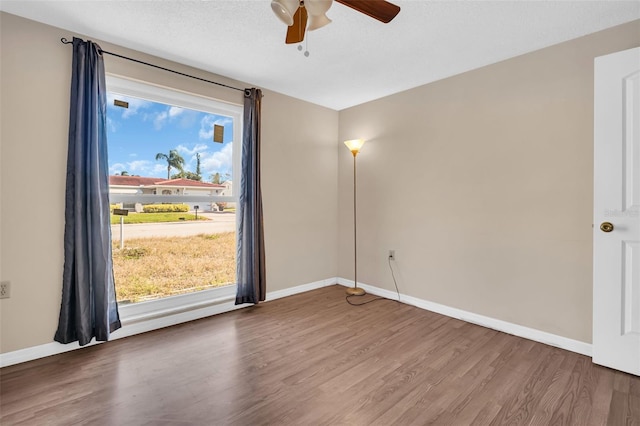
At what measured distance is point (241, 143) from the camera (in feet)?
11.1

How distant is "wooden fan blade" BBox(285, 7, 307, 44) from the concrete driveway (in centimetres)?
201

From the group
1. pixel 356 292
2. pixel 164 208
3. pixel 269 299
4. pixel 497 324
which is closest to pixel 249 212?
pixel 164 208

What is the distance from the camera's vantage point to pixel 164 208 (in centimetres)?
295

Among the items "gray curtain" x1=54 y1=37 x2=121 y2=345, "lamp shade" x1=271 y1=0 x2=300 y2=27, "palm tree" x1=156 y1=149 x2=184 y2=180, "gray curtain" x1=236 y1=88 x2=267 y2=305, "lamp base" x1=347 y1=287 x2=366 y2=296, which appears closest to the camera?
"lamp shade" x1=271 y1=0 x2=300 y2=27

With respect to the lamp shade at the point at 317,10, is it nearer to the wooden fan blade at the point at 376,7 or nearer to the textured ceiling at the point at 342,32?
the wooden fan blade at the point at 376,7

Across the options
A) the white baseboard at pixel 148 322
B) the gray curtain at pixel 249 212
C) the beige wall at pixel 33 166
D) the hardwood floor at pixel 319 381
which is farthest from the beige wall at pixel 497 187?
the beige wall at pixel 33 166

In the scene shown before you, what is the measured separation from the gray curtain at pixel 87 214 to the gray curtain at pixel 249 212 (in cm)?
117

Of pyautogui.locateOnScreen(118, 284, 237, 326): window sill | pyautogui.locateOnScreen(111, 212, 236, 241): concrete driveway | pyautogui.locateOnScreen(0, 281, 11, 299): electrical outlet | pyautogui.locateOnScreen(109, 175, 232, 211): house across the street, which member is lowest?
pyautogui.locateOnScreen(118, 284, 237, 326): window sill

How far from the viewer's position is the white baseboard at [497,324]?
95.2 inches

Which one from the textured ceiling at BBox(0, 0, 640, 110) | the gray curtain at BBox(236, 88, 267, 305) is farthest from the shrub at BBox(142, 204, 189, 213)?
the textured ceiling at BBox(0, 0, 640, 110)

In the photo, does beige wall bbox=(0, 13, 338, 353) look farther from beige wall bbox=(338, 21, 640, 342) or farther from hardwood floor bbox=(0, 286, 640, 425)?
beige wall bbox=(338, 21, 640, 342)

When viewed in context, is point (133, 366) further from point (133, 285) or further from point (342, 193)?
point (342, 193)

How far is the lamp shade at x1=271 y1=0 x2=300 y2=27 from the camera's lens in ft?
4.92

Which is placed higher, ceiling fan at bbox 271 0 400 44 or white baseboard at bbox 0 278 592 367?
ceiling fan at bbox 271 0 400 44
